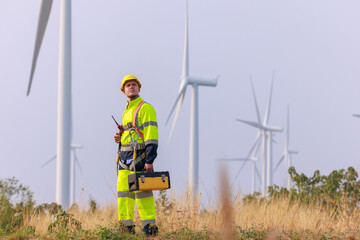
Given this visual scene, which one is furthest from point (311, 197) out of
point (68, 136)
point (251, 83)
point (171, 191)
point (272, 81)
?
point (272, 81)

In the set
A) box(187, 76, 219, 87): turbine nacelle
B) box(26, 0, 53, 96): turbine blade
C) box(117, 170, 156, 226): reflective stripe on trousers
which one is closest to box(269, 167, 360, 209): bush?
box(117, 170, 156, 226): reflective stripe on trousers

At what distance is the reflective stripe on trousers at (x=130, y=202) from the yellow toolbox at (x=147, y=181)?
31 centimetres

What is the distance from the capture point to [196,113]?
24953 mm

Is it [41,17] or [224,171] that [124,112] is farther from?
[41,17]

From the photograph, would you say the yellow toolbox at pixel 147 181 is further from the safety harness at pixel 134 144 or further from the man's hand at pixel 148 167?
the safety harness at pixel 134 144

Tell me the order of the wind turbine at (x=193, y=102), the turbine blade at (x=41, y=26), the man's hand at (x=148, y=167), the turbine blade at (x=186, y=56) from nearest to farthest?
the man's hand at (x=148, y=167), the turbine blade at (x=41, y=26), the wind turbine at (x=193, y=102), the turbine blade at (x=186, y=56)

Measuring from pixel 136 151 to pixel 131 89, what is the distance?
107 centimetres

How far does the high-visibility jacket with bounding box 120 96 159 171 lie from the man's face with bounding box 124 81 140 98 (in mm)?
121

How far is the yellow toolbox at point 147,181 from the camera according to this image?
646cm

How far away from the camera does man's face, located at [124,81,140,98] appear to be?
23.7 feet

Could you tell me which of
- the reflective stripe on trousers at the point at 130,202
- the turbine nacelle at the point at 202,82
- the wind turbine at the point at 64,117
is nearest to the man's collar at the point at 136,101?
the reflective stripe on trousers at the point at 130,202

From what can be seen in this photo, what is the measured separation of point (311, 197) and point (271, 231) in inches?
494

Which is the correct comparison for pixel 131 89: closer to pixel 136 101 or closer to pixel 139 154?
pixel 136 101

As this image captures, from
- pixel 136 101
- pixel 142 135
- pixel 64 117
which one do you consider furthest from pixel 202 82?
pixel 142 135
